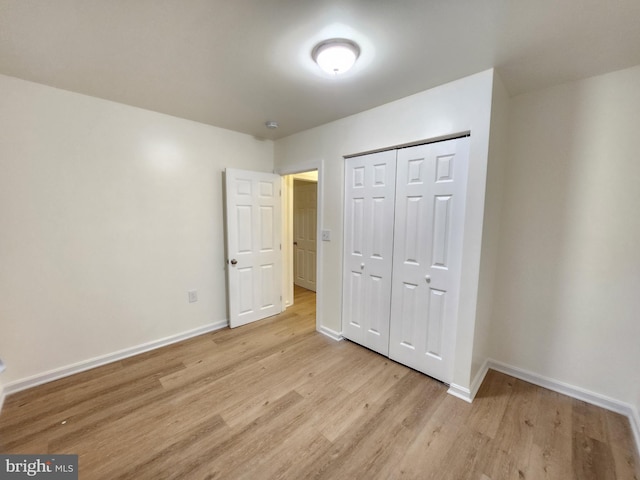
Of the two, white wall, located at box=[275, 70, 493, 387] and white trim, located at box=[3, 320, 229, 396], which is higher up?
white wall, located at box=[275, 70, 493, 387]

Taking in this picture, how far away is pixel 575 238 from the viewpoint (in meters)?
1.88

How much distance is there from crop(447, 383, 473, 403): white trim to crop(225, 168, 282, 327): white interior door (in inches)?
87.8

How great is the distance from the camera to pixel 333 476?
1.33m

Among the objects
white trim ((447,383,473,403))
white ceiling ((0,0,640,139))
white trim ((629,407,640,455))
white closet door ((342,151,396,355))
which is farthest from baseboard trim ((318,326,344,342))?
white ceiling ((0,0,640,139))

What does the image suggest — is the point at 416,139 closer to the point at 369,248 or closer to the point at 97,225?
A: the point at 369,248

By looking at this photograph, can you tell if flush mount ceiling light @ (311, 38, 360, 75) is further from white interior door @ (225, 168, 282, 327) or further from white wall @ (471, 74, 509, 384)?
white interior door @ (225, 168, 282, 327)

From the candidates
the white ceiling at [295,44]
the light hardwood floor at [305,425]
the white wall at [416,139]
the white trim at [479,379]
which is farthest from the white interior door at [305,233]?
the white trim at [479,379]

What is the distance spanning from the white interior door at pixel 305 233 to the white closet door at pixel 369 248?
2037mm

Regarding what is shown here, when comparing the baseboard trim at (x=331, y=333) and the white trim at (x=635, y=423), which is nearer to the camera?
the white trim at (x=635, y=423)

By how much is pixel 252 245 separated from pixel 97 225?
146 centimetres

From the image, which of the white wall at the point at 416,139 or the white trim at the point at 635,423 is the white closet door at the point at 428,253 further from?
the white trim at the point at 635,423

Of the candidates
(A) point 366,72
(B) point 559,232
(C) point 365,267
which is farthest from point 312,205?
(B) point 559,232

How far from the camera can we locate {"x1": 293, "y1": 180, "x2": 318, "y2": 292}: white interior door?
467 cm

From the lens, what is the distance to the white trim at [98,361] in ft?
6.45
